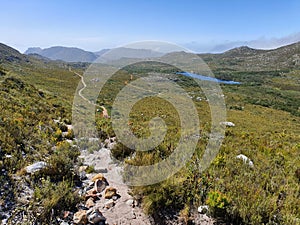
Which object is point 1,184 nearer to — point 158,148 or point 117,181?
point 117,181

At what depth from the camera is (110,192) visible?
4.97 meters

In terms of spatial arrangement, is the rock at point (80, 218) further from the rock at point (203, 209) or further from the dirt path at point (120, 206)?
the rock at point (203, 209)

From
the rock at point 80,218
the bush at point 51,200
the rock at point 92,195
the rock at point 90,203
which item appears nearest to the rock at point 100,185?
the rock at point 92,195

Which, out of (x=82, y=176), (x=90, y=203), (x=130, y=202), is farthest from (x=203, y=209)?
(x=82, y=176)

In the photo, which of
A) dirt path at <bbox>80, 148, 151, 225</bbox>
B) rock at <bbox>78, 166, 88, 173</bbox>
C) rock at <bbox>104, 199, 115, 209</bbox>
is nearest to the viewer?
dirt path at <bbox>80, 148, 151, 225</bbox>

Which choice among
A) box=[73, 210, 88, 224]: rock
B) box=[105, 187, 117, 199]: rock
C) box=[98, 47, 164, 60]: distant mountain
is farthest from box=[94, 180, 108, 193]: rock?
box=[98, 47, 164, 60]: distant mountain

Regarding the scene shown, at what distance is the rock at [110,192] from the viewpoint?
4.91 meters

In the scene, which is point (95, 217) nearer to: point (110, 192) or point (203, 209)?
point (110, 192)

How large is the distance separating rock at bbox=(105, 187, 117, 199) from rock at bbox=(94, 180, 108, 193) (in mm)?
283

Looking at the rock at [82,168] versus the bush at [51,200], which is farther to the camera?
the rock at [82,168]

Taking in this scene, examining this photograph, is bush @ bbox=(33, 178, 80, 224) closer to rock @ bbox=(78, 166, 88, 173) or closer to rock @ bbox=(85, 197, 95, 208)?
rock @ bbox=(85, 197, 95, 208)

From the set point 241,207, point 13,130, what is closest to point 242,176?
point 241,207

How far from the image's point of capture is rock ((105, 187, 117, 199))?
16.1 ft

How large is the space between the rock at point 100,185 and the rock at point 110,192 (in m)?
0.28
